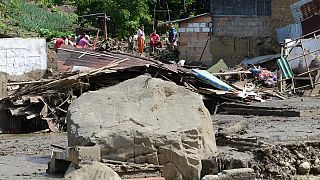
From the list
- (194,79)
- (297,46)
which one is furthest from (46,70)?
(297,46)

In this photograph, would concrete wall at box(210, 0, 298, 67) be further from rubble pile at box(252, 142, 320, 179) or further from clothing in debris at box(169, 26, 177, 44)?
rubble pile at box(252, 142, 320, 179)

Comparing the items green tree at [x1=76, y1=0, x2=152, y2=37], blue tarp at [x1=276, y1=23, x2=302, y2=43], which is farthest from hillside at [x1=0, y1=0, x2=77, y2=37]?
blue tarp at [x1=276, y1=23, x2=302, y2=43]

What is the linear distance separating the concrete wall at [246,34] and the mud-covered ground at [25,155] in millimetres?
11035

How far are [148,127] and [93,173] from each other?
1.61 metres

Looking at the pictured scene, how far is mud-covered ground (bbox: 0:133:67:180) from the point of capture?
10.4m

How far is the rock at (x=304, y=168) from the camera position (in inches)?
468

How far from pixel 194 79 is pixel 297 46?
4383mm

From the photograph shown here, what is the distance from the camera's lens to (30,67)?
21.3m

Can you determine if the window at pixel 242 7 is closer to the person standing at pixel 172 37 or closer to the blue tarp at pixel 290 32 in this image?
the blue tarp at pixel 290 32

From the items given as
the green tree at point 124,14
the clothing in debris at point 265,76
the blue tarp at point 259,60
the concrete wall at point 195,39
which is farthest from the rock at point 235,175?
the green tree at point 124,14

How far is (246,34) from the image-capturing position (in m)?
28.2

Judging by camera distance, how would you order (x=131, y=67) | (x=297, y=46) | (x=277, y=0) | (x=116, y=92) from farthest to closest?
Answer: (x=277, y=0) < (x=297, y=46) < (x=131, y=67) < (x=116, y=92)

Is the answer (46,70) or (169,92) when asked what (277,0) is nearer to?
(46,70)

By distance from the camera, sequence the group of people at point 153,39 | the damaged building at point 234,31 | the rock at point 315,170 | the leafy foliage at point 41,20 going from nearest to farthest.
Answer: the rock at point 315,170 < the damaged building at point 234,31 < the group of people at point 153,39 < the leafy foliage at point 41,20
